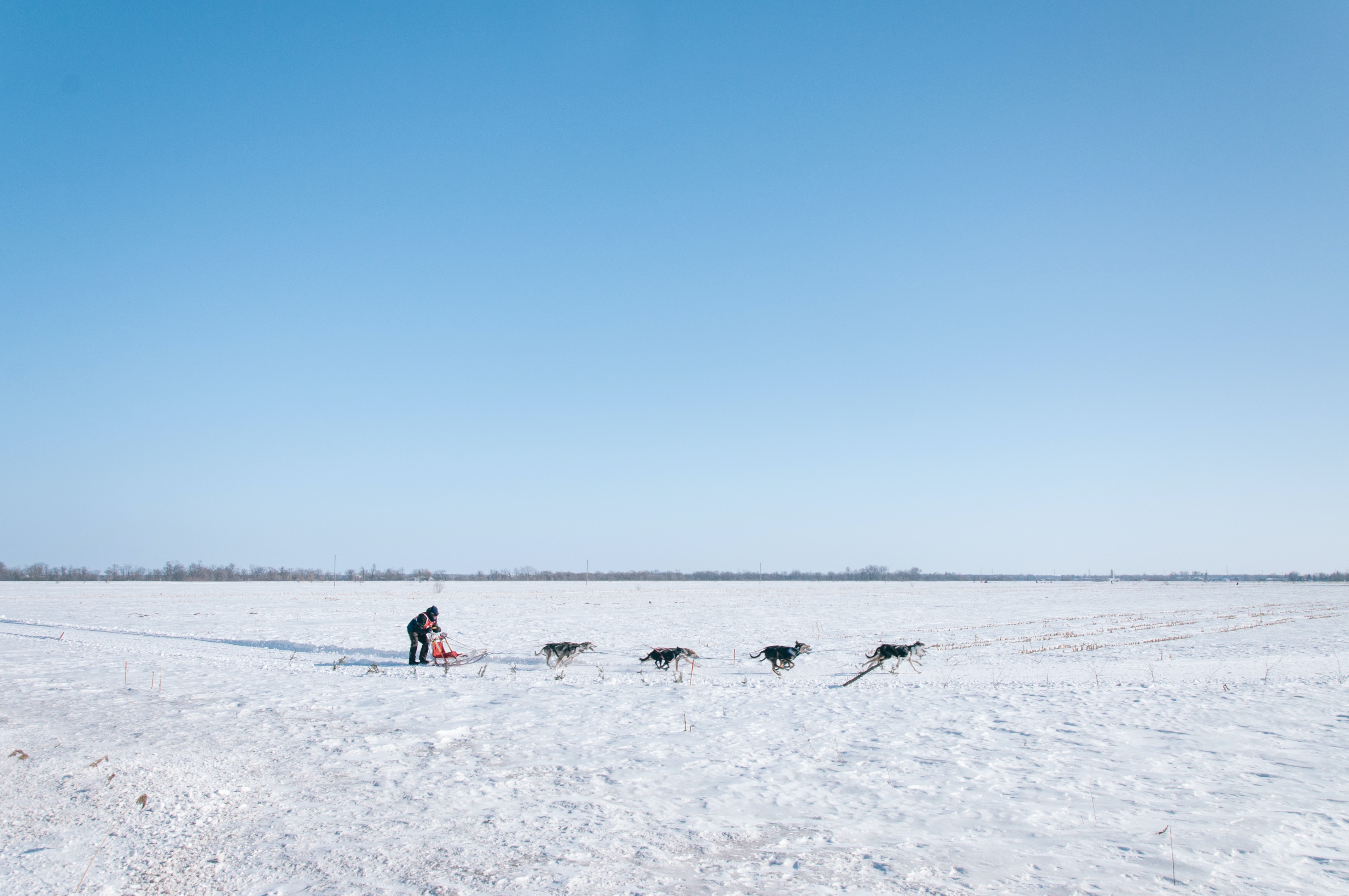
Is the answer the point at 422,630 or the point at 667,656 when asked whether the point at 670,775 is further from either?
the point at 422,630

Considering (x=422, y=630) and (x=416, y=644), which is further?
(x=416, y=644)

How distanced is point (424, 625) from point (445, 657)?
0.97 meters

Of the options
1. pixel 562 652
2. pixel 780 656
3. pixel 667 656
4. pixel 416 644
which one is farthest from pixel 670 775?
pixel 416 644

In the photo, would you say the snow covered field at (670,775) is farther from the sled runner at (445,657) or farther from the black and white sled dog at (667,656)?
the sled runner at (445,657)

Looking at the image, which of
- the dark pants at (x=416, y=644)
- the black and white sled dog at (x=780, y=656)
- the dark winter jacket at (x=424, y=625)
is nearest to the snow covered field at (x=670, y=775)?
the black and white sled dog at (x=780, y=656)

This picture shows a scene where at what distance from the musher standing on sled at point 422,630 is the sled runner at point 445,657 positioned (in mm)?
202

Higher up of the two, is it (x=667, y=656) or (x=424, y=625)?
(x=424, y=625)

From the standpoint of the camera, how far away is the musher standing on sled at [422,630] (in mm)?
18234

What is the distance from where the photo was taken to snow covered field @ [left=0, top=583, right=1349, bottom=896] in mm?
6277

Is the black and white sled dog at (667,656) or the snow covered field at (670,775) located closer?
the snow covered field at (670,775)

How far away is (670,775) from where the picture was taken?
29.8 feet

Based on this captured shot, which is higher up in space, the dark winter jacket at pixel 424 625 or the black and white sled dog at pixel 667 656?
the dark winter jacket at pixel 424 625

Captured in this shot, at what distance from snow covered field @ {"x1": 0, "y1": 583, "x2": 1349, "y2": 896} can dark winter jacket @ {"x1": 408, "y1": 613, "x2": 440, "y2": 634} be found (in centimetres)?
99

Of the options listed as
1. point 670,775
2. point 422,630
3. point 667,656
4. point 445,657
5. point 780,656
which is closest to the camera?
point 670,775
